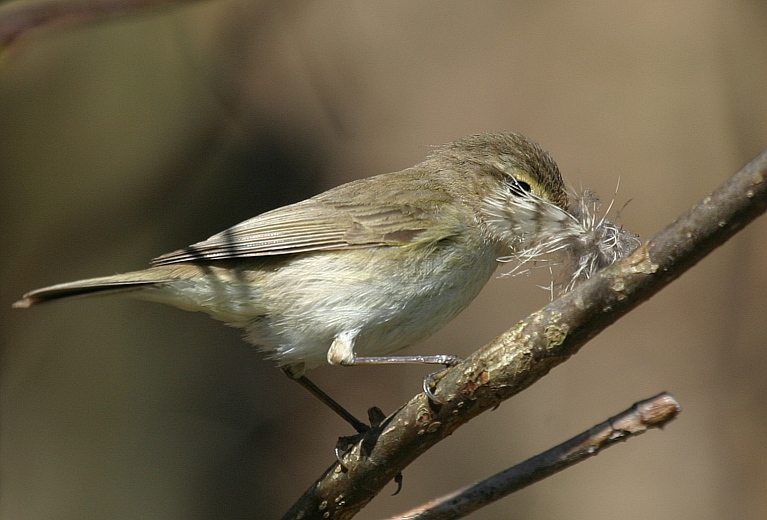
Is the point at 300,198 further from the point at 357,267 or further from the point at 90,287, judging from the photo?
the point at 90,287

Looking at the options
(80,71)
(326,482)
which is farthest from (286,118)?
(326,482)

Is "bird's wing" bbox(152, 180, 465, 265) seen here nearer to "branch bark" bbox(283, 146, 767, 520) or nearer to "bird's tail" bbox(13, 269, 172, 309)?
"bird's tail" bbox(13, 269, 172, 309)

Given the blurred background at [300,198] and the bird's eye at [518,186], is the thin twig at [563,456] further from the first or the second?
the blurred background at [300,198]

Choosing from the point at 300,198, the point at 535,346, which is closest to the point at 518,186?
the point at 535,346

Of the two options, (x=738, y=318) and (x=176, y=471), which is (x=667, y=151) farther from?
(x=176, y=471)

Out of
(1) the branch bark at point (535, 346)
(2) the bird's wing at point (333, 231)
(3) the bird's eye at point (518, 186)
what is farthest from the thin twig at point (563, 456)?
(3) the bird's eye at point (518, 186)

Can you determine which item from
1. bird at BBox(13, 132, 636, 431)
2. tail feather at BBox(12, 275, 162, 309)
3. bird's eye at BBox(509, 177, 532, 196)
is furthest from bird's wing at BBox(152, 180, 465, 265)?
bird's eye at BBox(509, 177, 532, 196)
